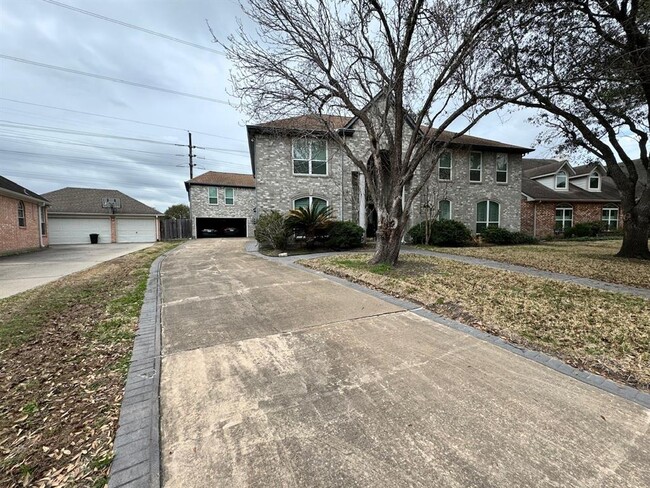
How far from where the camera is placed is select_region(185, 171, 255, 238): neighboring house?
24859 millimetres

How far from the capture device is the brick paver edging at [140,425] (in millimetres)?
1713

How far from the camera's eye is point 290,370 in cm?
287

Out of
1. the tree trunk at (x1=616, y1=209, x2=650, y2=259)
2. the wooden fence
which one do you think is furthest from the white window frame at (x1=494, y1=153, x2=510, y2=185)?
the wooden fence

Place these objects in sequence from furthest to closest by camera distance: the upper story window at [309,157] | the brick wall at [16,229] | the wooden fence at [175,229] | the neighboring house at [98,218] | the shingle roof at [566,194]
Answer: the wooden fence at [175,229] < the neighboring house at [98,218] < the shingle roof at [566,194] < the upper story window at [309,157] < the brick wall at [16,229]

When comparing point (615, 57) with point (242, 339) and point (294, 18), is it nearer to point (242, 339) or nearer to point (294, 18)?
point (294, 18)

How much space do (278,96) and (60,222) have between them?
22.3 metres

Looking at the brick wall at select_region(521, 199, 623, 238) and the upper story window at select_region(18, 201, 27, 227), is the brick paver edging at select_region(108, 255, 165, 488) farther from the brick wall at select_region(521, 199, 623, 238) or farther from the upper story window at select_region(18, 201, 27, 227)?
the brick wall at select_region(521, 199, 623, 238)

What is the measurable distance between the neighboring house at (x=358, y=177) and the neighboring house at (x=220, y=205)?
10205 mm

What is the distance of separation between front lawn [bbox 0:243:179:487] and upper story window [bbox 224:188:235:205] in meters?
21.0

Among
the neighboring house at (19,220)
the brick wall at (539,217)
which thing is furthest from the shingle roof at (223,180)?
the brick wall at (539,217)

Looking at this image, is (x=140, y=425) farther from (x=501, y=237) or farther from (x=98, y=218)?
(x=98, y=218)

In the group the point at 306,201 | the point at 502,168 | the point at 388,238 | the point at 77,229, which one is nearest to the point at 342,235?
the point at 306,201

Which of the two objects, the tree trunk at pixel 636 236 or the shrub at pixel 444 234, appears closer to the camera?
the tree trunk at pixel 636 236

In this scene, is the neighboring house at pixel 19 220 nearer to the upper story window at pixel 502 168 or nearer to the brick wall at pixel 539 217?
the upper story window at pixel 502 168
